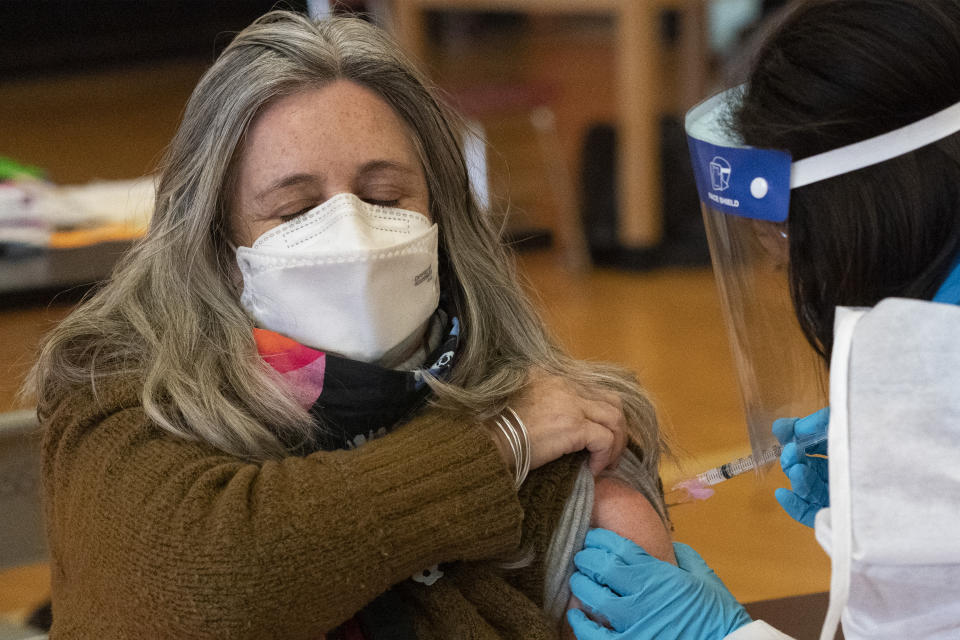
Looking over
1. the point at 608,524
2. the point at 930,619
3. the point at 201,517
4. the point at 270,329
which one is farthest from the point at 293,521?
the point at 930,619

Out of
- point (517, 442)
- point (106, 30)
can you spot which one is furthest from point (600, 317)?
point (106, 30)

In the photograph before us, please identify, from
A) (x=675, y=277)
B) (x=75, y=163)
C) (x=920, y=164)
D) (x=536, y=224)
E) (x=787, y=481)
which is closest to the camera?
(x=920, y=164)

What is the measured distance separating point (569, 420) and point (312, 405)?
291mm

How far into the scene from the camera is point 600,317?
376 centimetres

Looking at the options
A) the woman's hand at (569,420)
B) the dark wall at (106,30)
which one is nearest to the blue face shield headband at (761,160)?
the woman's hand at (569,420)

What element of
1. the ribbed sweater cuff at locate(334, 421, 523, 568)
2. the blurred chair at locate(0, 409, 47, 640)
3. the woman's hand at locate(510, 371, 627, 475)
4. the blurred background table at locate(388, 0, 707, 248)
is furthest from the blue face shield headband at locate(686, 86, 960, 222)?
the blurred background table at locate(388, 0, 707, 248)

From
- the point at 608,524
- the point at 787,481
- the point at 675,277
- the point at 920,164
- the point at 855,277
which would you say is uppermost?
the point at 920,164

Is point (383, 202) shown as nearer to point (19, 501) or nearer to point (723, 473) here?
point (723, 473)

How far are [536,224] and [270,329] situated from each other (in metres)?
3.45

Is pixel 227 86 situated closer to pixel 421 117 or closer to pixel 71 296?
pixel 421 117

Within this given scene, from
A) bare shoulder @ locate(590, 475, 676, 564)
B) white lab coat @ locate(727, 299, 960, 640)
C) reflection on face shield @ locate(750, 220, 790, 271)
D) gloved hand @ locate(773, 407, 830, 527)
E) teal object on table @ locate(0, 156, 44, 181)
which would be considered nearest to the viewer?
white lab coat @ locate(727, 299, 960, 640)

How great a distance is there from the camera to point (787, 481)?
1.52 metres

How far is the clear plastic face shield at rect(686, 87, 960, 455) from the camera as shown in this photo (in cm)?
103

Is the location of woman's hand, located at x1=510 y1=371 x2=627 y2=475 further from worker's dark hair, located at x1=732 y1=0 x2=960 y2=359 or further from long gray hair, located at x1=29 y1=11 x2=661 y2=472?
worker's dark hair, located at x1=732 y1=0 x2=960 y2=359
